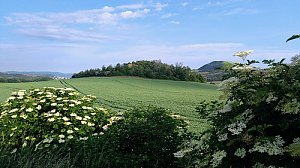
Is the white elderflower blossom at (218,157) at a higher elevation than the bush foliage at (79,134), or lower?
higher

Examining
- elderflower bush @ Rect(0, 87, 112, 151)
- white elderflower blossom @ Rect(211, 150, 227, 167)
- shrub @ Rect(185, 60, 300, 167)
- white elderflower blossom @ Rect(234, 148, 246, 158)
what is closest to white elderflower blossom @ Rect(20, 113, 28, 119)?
elderflower bush @ Rect(0, 87, 112, 151)

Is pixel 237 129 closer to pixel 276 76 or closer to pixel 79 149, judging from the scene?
pixel 276 76

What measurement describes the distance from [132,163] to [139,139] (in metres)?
0.52

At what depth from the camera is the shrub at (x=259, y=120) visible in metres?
3.05

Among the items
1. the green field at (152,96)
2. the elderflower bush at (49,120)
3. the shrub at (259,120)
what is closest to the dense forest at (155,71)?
the green field at (152,96)

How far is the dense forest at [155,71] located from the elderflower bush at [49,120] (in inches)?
1901

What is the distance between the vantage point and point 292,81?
3.29 meters

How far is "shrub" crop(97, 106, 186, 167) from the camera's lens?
5.29 metres

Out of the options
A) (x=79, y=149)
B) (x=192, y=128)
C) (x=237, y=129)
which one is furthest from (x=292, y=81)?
(x=192, y=128)

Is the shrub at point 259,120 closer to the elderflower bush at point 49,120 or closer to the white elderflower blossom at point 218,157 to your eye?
the white elderflower blossom at point 218,157

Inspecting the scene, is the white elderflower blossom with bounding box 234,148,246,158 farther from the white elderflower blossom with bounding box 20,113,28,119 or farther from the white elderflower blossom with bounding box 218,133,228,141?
the white elderflower blossom with bounding box 20,113,28,119

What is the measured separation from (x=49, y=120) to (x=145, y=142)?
220cm

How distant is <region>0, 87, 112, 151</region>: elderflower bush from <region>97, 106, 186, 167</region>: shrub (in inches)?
40.9

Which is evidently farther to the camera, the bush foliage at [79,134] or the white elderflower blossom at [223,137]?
the bush foliage at [79,134]
